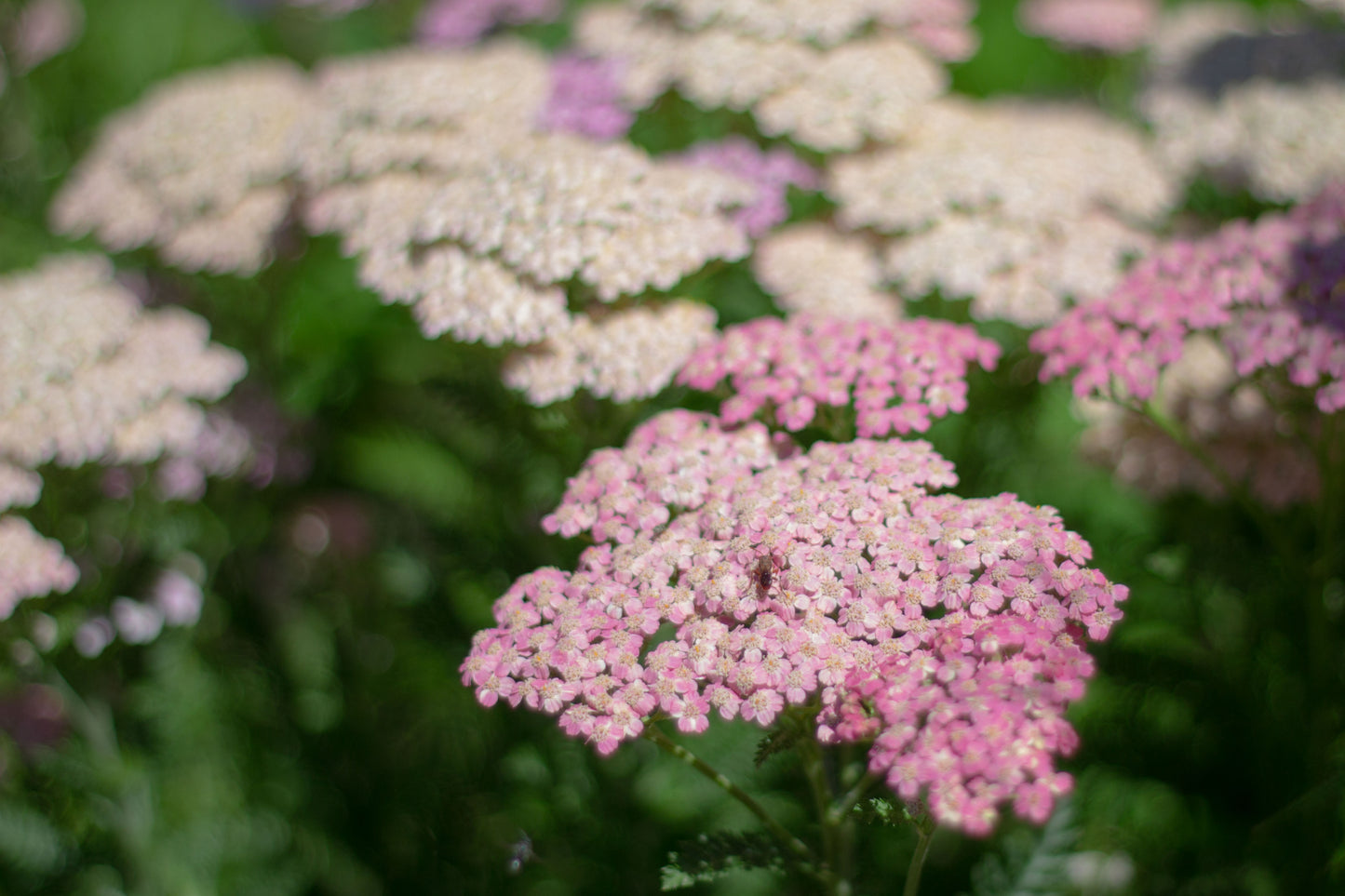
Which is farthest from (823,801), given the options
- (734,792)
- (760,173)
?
(760,173)

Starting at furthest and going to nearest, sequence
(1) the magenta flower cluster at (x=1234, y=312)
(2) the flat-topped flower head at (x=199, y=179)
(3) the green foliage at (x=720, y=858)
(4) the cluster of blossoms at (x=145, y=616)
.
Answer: (2) the flat-topped flower head at (x=199, y=179) < (4) the cluster of blossoms at (x=145, y=616) < (1) the magenta flower cluster at (x=1234, y=312) < (3) the green foliage at (x=720, y=858)

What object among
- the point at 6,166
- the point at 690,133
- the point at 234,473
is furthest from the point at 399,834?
the point at 6,166

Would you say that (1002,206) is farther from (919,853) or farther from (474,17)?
(474,17)

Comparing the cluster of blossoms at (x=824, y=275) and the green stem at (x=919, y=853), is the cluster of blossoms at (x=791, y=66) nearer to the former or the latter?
the cluster of blossoms at (x=824, y=275)

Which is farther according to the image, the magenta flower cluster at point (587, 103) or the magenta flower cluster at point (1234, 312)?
the magenta flower cluster at point (587, 103)

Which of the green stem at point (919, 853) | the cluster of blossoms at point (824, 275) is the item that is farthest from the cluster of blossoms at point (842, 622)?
the cluster of blossoms at point (824, 275)

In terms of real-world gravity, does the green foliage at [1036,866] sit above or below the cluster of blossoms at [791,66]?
below
